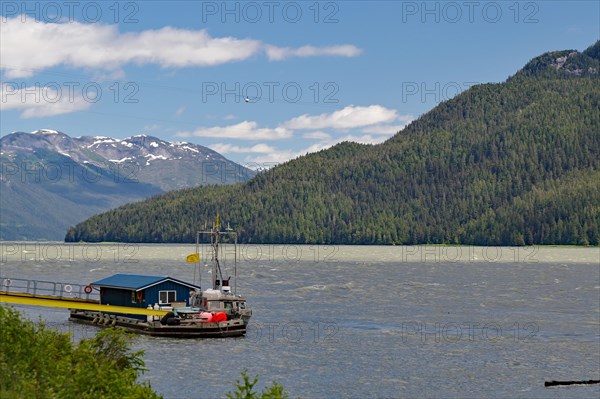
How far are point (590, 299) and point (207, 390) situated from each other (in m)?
78.9

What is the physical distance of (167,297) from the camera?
91.2m

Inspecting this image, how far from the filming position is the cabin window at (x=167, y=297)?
9081 cm

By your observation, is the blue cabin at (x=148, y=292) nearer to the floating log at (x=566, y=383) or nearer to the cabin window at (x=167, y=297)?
the cabin window at (x=167, y=297)

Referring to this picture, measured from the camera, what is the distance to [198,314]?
84.5m

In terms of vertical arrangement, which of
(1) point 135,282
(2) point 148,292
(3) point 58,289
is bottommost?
(3) point 58,289

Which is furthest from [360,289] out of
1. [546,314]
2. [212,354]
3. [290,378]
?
[290,378]

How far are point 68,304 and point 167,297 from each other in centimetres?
980

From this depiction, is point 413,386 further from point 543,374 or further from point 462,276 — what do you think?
point 462,276

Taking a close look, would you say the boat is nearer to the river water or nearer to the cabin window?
the cabin window

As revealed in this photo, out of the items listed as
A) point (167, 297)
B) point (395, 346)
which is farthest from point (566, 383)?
point (167, 297)

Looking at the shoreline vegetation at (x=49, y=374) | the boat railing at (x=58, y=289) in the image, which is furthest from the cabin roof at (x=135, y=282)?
the shoreline vegetation at (x=49, y=374)

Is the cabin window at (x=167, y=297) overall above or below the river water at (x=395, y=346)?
above

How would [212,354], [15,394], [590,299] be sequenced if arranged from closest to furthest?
[15,394]
[212,354]
[590,299]

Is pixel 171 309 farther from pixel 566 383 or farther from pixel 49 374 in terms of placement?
pixel 49 374
